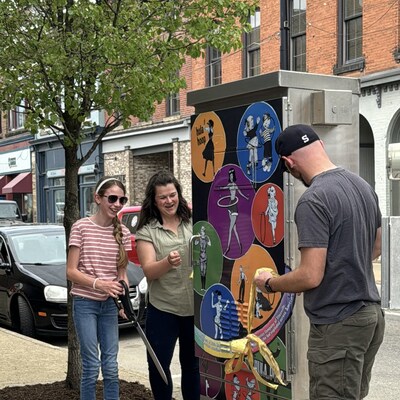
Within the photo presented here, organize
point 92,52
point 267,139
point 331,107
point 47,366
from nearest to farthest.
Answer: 1. point 331,107
2. point 267,139
3. point 92,52
4. point 47,366

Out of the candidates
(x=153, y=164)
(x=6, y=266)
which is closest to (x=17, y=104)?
(x=6, y=266)

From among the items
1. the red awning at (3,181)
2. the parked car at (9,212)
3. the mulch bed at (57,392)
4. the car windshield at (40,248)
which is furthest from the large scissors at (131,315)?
the red awning at (3,181)

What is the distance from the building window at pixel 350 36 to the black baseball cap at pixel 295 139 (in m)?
16.5

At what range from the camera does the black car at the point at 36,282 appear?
30.9ft

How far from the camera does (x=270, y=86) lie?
434cm

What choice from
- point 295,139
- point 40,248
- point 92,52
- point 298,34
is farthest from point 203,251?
point 298,34

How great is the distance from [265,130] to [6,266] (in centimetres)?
685

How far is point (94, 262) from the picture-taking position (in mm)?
5098

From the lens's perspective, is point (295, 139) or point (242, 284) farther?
point (242, 284)

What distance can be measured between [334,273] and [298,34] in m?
19.1

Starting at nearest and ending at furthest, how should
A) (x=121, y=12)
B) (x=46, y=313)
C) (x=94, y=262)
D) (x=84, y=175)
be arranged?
(x=94, y=262) < (x=121, y=12) < (x=46, y=313) < (x=84, y=175)

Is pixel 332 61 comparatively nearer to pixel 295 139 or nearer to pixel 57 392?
pixel 57 392

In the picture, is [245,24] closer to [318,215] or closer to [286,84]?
[286,84]

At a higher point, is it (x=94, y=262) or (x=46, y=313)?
(x=94, y=262)
